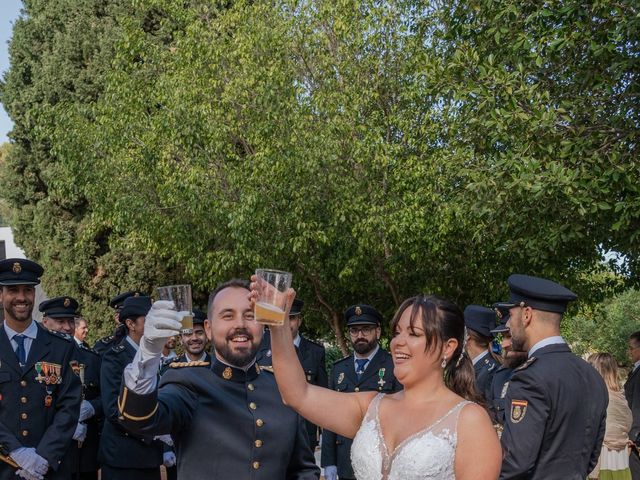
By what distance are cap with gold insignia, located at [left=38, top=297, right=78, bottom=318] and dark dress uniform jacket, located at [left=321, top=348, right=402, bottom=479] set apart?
299 cm

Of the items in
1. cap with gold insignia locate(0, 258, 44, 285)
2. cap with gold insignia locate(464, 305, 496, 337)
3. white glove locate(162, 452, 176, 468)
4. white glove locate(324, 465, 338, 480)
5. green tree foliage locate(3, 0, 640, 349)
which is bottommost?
white glove locate(324, 465, 338, 480)

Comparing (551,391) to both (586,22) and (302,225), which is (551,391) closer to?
(586,22)

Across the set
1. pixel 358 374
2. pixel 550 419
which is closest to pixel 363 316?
pixel 358 374

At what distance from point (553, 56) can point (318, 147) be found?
17.5ft

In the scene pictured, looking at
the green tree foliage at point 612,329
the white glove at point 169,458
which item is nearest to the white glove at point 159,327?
the white glove at point 169,458

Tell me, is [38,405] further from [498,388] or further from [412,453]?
[412,453]

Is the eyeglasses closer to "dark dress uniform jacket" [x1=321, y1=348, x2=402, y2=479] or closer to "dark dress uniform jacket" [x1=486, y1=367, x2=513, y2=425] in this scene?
"dark dress uniform jacket" [x1=321, y1=348, x2=402, y2=479]

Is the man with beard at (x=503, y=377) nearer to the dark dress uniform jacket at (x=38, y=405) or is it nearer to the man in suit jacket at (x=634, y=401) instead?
the man in suit jacket at (x=634, y=401)

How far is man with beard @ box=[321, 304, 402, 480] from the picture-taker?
9.46 m

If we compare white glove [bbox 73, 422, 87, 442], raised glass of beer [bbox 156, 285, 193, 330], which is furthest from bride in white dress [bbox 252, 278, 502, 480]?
white glove [bbox 73, 422, 87, 442]

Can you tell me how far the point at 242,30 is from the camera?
1814cm

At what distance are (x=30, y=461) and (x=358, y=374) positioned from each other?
4.20 meters

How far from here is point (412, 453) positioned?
3.52 metres

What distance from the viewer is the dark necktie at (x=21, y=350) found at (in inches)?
271
